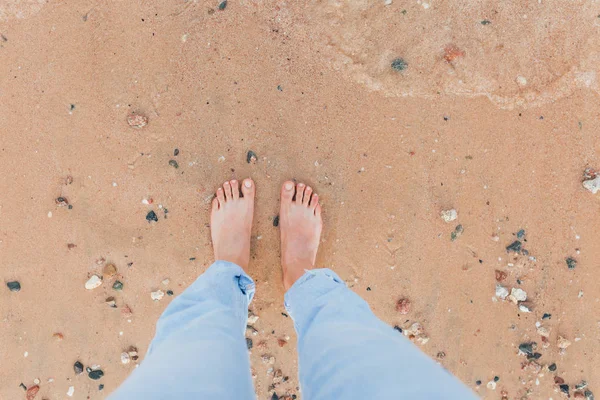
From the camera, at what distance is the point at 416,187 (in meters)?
2.34

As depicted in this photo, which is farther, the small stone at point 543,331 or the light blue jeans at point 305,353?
the small stone at point 543,331

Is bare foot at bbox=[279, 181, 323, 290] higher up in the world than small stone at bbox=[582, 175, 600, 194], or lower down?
higher up

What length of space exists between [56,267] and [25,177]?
0.52m

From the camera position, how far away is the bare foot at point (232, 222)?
2300 millimetres

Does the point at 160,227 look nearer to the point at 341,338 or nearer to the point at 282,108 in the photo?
the point at 282,108

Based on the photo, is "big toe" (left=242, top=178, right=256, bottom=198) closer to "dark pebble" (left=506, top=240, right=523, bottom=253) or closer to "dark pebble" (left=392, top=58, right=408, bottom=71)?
"dark pebble" (left=392, top=58, right=408, bottom=71)

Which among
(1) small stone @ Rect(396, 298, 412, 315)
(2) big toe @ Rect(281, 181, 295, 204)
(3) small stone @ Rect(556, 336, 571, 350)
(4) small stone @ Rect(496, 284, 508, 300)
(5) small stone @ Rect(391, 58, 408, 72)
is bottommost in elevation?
(3) small stone @ Rect(556, 336, 571, 350)

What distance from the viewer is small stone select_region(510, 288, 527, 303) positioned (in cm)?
239

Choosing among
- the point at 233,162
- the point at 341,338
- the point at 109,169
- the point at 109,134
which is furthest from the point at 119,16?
the point at 341,338

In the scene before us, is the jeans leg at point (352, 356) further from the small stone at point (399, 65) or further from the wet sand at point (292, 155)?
the small stone at point (399, 65)

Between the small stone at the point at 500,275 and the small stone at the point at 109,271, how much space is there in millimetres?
2137

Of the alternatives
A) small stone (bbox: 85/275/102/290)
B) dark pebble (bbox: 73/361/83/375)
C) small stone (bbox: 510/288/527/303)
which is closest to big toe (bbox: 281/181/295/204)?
small stone (bbox: 85/275/102/290)

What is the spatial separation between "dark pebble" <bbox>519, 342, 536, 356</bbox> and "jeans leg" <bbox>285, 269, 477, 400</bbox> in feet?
4.00

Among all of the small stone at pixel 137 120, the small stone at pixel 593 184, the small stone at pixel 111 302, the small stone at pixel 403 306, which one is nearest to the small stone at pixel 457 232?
the small stone at pixel 403 306
